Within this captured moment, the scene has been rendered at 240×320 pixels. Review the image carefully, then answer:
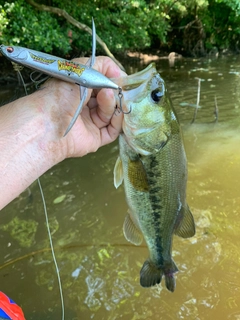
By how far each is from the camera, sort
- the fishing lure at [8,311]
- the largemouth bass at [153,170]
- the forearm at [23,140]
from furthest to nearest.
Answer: the fishing lure at [8,311] → the largemouth bass at [153,170] → the forearm at [23,140]

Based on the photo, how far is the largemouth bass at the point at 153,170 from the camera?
5.89ft

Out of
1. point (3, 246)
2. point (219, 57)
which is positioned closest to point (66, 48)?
point (3, 246)

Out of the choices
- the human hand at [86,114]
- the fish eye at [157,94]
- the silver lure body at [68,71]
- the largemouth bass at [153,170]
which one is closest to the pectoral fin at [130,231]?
the largemouth bass at [153,170]

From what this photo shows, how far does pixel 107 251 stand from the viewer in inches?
155

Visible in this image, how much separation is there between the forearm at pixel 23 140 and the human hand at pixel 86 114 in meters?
0.05

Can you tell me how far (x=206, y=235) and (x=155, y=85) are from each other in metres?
2.77

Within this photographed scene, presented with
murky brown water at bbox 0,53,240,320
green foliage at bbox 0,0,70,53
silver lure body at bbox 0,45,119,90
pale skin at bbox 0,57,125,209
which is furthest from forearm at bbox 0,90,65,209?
green foliage at bbox 0,0,70,53

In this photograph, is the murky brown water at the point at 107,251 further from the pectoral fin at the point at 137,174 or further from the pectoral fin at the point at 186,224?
the pectoral fin at the point at 137,174

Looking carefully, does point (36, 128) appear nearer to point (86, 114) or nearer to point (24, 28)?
point (86, 114)

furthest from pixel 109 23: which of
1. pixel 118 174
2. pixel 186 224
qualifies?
pixel 186 224

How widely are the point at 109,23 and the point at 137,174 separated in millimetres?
11711

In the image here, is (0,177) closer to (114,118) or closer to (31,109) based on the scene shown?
(31,109)

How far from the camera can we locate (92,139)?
204 centimetres

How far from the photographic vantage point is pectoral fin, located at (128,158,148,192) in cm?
195
